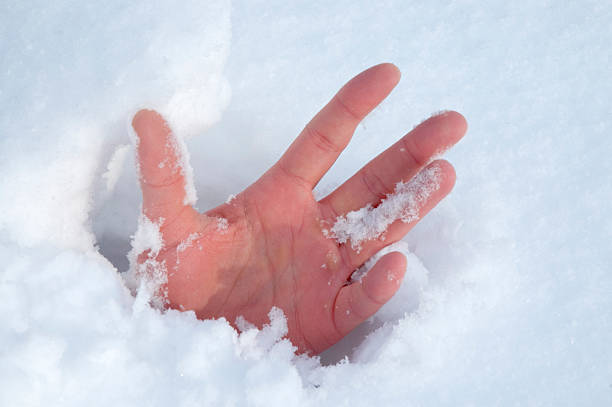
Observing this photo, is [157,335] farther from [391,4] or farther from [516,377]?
[391,4]

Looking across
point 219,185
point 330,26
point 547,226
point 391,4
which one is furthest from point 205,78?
point 547,226

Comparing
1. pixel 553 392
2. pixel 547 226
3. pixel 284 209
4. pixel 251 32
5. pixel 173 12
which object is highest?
pixel 173 12

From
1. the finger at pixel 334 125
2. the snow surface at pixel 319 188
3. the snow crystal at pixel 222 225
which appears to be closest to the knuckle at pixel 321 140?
the finger at pixel 334 125

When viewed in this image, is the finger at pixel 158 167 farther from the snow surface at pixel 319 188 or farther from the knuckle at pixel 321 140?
the knuckle at pixel 321 140

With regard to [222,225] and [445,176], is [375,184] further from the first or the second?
[222,225]

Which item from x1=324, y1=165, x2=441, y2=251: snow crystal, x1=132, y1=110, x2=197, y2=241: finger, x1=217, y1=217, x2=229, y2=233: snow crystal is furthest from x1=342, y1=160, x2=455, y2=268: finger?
x1=132, y1=110, x2=197, y2=241: finger

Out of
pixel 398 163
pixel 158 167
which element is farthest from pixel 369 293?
pixel 158 167
